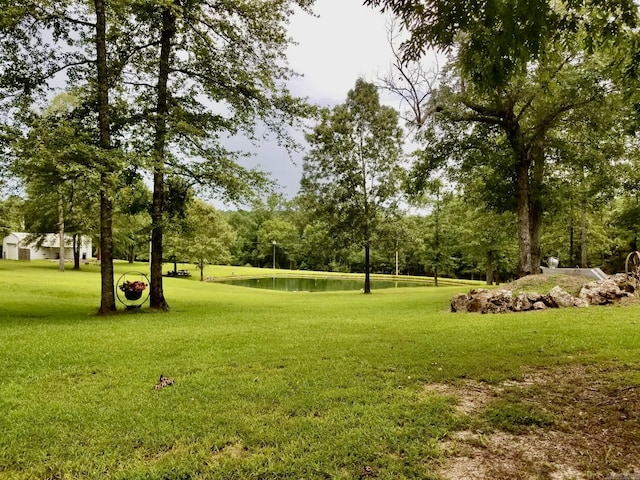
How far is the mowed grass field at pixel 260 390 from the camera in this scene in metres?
2.90

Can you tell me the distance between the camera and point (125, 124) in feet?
35.7

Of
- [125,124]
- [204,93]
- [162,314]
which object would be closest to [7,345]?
[162,314]

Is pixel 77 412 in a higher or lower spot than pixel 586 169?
lower

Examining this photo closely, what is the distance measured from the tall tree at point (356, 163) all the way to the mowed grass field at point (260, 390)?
1282 centimetres

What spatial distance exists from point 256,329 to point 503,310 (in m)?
6.79

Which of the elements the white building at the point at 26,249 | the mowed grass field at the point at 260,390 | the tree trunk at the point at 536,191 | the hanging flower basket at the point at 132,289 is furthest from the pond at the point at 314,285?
the mowed grass field at the point at 260,390

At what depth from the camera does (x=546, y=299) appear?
1101cm

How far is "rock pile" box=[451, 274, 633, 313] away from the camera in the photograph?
1083 centimetres

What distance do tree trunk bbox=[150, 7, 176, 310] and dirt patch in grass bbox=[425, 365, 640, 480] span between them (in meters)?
9.64

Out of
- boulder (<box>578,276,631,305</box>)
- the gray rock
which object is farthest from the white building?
boulder (<box>578,276,631,305</box>)

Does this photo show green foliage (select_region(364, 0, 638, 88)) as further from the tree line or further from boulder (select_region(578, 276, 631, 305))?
boulder (select_region(578, 276, 631, 305))

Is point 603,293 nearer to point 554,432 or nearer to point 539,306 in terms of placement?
point 539,306

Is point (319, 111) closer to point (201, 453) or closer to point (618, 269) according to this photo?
point (201, 453)

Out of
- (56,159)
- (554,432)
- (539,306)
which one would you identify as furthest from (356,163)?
(554,432)
